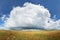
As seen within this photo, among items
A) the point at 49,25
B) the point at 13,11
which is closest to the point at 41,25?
the point at 49,25

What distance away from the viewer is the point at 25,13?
2873mm

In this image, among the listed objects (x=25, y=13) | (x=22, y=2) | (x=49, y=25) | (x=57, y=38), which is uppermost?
(x=22, y=2)

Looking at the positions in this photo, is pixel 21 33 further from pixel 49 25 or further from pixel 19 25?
pixel 49 25

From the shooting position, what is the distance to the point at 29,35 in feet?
9.20

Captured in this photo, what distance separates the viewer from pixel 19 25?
285cm

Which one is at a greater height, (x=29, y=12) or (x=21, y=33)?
(x=29, y=12)

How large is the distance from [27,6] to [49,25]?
46 cm

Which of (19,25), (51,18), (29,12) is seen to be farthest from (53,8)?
(19,25)

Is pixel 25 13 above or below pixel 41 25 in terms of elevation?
above

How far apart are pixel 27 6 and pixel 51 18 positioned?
1.40ft

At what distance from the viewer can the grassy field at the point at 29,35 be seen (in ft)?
9.16

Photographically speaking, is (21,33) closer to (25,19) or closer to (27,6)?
(25,19)

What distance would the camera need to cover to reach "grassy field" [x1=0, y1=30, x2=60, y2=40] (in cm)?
279

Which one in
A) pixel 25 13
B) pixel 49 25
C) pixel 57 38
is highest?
pixel 25 13
